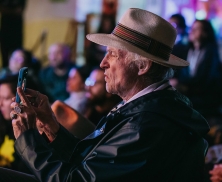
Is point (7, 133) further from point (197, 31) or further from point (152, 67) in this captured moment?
point (197, 31)

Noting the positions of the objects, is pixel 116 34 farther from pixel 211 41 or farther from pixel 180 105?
pixel 211 41

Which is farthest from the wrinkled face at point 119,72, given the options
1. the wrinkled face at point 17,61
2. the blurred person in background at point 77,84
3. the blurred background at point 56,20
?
the blurred background at point 56,20

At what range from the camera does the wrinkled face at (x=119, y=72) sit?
308 centimetres

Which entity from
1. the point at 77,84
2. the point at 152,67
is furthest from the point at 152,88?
the point at 77,84

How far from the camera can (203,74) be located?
23.1ft

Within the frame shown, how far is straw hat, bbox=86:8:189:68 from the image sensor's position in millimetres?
3037

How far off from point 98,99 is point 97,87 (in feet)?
0.54

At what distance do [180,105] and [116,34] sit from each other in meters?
0.55

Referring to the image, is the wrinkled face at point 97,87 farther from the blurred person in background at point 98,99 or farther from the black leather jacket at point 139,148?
the black leather jacket at point 139,148

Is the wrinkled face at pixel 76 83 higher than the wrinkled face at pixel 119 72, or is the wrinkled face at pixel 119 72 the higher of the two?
the wrinkled face at pixel 119 72

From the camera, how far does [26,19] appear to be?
1300 cm

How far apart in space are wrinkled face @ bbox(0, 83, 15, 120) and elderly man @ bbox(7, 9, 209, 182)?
1.72 m

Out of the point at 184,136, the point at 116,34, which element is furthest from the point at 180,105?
the point at 116,34

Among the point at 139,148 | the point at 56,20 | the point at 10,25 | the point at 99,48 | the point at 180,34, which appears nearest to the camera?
the point at 139,148
